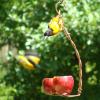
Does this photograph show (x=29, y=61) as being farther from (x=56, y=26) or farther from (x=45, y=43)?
(x=56, y=26)

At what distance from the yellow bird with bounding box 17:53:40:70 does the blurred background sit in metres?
0.06

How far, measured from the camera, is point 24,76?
554 centimetres

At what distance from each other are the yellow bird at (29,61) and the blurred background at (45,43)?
0.18 feet

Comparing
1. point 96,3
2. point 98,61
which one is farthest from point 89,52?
point 96,3

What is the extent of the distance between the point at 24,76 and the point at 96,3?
4.08ft

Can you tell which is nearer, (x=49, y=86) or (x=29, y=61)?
(x=49, y=86)

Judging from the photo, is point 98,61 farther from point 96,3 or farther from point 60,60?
point 96,3

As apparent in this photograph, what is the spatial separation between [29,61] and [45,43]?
47 centimetres

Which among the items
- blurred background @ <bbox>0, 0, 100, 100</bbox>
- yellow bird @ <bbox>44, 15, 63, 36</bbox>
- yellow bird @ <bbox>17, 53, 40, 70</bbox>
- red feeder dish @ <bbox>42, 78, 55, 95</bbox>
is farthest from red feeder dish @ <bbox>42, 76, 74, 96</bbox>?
yellow bird @ <bbox>17, 53, 40, 70</bbox>

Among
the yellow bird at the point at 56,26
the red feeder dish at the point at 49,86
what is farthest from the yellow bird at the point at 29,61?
the red feeder dish at the point at 49,86

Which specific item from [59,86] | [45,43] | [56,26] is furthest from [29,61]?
[59,86]

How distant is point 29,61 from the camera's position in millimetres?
5539

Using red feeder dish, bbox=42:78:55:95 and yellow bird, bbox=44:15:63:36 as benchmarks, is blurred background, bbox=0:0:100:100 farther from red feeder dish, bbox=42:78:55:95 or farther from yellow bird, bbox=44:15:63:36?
red feeder dish, bbox=42:78:55:95

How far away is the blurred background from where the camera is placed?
4.88 meters
